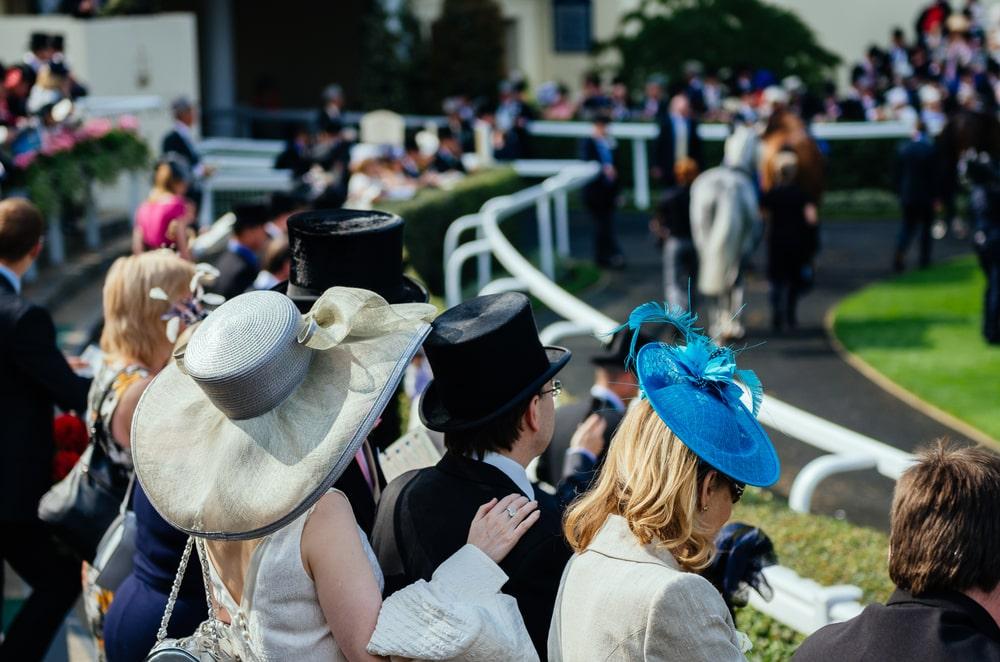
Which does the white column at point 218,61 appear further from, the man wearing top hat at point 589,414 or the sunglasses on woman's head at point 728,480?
the sunglasses on woman's head at point 728,480

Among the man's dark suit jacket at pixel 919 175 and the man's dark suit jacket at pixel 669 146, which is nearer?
the man's dark suit jacket at pixel 919 175

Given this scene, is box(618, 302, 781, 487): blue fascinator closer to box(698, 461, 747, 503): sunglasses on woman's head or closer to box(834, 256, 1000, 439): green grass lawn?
box(698, 461, 747, 503): sunglasses on woman's head

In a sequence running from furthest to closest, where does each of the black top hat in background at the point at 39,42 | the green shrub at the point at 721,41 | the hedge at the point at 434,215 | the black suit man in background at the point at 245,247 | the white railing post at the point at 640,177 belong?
the green shrub at the point at 721,41 < the white railing post at the point at 640,177 < the black top hat in background at the point at 39,42 < the hedge at the point at 434,215 < the black suit man in background at the point at 245,247

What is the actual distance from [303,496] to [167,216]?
16.5 ft

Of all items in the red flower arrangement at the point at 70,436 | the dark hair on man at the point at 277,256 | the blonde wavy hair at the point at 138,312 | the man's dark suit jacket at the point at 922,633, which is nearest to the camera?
the man's dark suit jacket at the point at 922,633

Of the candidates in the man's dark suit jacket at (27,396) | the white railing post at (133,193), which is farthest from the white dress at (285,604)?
the white railing post at (133,193)

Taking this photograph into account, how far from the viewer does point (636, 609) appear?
8.01ft

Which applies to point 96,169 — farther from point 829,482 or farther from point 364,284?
point 364,284

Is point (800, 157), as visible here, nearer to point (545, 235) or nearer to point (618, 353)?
point (545, 235)

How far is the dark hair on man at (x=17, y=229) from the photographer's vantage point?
4602 millimetres

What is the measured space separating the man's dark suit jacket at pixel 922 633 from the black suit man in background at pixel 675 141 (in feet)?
49.3

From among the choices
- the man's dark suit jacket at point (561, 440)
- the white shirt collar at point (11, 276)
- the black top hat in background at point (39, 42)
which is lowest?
the man's dark suit jacket at point (561, 440)

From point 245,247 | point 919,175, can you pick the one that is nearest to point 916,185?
point 919,175

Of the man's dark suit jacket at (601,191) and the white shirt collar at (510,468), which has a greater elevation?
the man's dark suit jacket at (601,191)
